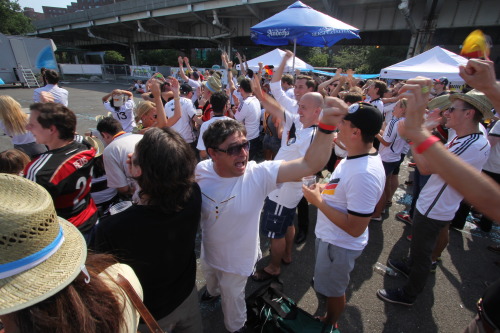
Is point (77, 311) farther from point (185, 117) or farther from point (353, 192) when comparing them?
point (185, 117)

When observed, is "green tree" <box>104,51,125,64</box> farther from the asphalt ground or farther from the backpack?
the backpack

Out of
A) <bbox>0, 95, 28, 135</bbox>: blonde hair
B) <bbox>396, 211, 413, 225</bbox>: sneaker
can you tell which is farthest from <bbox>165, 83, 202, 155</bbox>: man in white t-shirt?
<bbox>396, 211, 413, 225</bbox>: sneaker

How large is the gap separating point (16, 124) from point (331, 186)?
4578mm

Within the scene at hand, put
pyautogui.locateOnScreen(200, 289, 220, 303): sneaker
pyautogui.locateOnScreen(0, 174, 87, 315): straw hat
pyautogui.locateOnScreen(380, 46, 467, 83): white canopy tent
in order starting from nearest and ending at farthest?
pyautogui.locateOnScreen(0, 174, 87, 315): straw hat
pyautogui.locateOnScreen(200, 289, 220, 303): sneaker
pyautogui.locateOnScreen(380, 46, 467, 83): white canopy tent

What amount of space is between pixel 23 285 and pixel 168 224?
0.70 meters

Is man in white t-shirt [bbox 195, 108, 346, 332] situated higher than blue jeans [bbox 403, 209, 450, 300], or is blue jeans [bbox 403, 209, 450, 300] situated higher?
man in white t-shirt [bbox 195, 108, 346, 332]

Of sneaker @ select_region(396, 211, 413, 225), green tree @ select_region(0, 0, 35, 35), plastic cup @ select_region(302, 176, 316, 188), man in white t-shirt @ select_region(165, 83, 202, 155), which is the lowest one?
sneaker @ select_region(396, 211, 413, 225)

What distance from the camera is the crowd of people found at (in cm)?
73

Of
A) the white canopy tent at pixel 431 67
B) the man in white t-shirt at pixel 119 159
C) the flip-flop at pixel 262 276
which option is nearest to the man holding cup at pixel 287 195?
the flip-flop at pixel 262 276

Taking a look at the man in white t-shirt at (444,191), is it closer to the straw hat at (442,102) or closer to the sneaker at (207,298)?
the straw hat at (442,102)

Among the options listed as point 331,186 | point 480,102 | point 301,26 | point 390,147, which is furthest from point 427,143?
point 301,26

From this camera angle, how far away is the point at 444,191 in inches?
92.6

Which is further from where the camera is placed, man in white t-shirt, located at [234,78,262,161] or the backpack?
man in white t-shirt, located at [234,78,262,161]

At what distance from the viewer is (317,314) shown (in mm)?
2561
